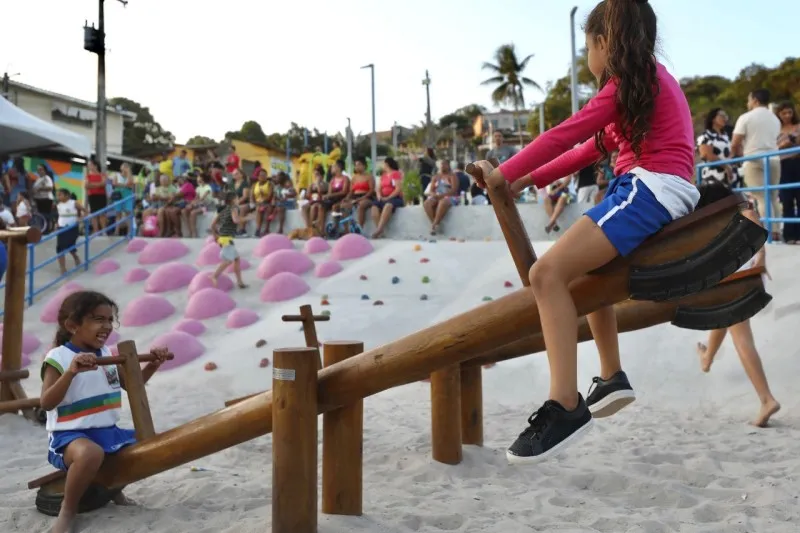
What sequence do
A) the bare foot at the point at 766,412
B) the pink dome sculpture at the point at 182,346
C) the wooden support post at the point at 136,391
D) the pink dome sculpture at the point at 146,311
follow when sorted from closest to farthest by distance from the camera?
the wooden support post at the point at 136,391 < the bare foot at the point at 766,412 < the pink dome sculpture at the point at 182,346 < the pink dome sculpture at the point at 146,311

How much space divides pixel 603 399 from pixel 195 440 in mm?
1832

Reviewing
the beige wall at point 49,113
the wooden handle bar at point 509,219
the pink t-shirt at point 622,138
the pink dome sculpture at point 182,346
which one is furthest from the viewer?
the beige wall at point 49,113

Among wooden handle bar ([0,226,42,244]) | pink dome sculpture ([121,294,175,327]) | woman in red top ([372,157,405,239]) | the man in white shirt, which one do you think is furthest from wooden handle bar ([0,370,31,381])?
woman in red top ([372,157,405,239])

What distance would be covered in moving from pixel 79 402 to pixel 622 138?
277 centimetres

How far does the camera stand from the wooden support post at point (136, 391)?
12.0 ft

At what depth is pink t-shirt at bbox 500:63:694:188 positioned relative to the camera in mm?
2408

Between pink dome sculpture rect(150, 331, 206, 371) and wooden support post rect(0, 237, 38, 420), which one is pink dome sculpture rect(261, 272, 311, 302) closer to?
pink dome sculpture rect(150, 331, 206, 371)

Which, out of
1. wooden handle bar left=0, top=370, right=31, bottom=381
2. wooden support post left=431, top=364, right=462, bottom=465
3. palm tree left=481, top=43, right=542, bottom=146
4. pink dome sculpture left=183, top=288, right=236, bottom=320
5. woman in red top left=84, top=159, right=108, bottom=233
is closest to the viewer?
wooden support post left=431, top=364, right=462, bottom=465

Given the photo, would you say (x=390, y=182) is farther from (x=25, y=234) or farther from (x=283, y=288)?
(x=25, y=234)

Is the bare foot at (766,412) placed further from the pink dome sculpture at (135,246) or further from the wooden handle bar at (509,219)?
the pink dome sculpture at (135,246)

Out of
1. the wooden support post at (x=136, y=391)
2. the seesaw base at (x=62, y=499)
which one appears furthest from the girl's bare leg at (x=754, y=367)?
the seesaw base at (x=62, y=499)

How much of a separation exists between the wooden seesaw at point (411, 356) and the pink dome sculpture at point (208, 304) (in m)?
5.97

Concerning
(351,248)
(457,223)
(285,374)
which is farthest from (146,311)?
(285,374)

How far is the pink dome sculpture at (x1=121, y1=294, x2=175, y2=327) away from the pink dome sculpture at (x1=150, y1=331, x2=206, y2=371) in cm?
134
